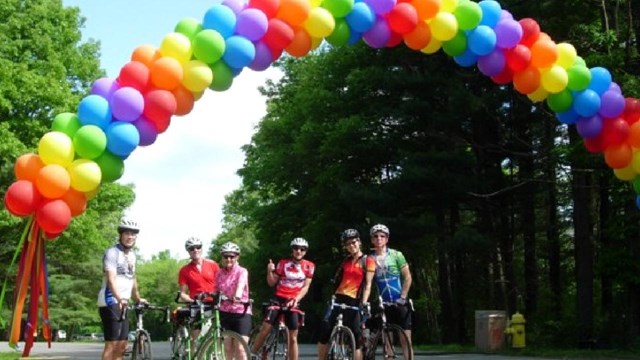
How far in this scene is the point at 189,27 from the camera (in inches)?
473

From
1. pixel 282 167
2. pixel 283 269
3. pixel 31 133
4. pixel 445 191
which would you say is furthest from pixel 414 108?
pixel 283 269

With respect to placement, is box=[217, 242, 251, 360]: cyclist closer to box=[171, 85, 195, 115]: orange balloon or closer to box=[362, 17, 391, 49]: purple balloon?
box=[171, 85, 195, 115]: orange balloon

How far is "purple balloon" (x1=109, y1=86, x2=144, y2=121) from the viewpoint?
11.1 meters

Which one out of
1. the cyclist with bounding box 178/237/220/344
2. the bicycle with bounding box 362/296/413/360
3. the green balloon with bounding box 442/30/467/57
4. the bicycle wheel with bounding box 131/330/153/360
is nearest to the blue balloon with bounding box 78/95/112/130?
the cyclist with bounding box 178/237/220/344

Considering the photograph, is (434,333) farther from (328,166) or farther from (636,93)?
(636,93)

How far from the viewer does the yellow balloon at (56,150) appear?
10.7 meters

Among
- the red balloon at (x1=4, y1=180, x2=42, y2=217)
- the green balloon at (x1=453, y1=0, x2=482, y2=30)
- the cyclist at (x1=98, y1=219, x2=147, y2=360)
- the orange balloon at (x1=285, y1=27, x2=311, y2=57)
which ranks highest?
the green balloon at (x1=453, y1=0, x2=482, y2=30)

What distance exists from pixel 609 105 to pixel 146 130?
6.84 m

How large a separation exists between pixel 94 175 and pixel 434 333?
27.7 metres

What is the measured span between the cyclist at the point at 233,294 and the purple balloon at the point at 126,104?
2.07 m

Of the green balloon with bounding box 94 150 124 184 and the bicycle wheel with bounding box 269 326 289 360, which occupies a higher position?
the green balloon with bounding box 94 150 124 184

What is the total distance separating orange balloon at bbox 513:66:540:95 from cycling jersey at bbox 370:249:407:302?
355 centimetres

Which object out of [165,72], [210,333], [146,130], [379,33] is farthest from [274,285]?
[379,33]

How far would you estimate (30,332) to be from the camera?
1100 cm
